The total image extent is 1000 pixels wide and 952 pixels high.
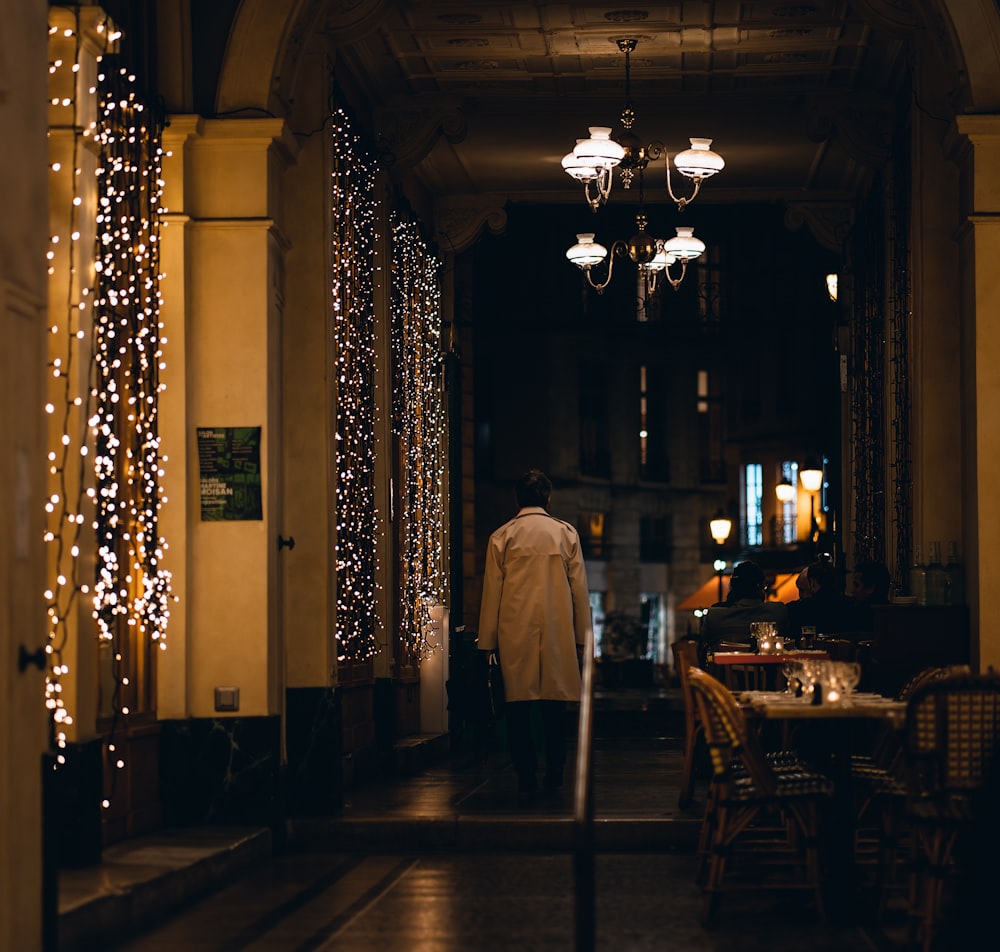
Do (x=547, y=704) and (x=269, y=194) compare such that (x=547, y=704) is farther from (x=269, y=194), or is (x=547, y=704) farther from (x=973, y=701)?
(x=973, y=701)

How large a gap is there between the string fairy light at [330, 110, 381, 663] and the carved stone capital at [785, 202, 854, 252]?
15.4 feet

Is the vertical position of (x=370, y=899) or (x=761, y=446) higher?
(x=761, y=446)

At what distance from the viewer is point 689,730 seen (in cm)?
1001

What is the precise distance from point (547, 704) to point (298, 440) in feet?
6.65

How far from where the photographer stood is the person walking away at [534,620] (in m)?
9.99

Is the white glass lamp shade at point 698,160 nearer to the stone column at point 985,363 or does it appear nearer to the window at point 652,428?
the stone column at point 985,363

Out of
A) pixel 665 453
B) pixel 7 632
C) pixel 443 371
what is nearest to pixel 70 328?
pixel 7 632

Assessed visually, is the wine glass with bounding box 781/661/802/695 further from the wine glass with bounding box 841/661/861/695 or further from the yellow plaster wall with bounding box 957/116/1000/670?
the yellow plaster wall with bounding box 957/116/1000/670

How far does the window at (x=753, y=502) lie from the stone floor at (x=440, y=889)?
3001 cm

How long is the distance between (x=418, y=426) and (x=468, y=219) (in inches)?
101

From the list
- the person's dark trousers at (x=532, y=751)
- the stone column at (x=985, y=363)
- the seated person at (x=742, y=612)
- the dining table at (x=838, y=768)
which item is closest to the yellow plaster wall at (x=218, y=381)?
the person's dark trousers at (x=532, y=751)

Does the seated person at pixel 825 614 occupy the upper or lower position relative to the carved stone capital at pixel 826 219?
lower

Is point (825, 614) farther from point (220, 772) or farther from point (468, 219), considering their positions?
point (468, 219)

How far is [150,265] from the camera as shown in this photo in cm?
846
